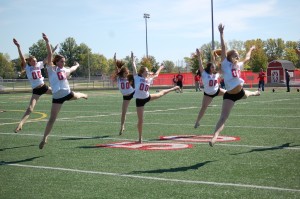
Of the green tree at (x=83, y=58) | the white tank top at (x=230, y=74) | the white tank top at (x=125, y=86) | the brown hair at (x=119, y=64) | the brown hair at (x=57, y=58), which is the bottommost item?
the white tank top at (x=125, y=86)

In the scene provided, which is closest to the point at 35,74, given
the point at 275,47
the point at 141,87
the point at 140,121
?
the point at 141,87

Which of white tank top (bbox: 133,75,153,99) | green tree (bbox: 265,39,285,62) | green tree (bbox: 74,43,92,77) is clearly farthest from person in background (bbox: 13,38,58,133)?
green tree (bbox: 265,39,285,62)

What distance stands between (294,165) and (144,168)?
257 centimetres

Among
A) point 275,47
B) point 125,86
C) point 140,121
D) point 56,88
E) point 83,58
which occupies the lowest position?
point 140,121

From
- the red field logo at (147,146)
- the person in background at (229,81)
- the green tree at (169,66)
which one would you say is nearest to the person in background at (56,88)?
the red field logo at (147,146)

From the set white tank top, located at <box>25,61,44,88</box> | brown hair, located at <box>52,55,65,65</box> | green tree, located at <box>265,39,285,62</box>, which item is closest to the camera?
brown hair, located at <box>52,55,65,65</box>

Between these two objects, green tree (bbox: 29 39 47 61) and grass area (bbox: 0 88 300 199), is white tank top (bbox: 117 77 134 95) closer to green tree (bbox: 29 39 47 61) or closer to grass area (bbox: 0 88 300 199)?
grass area (bbox: 0 88 300 199)

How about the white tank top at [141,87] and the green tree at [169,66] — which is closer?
the white tank top at [141,87]

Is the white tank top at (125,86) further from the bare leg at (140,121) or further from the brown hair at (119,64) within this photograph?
the bare leg at (140,121)

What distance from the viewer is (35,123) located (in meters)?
16.3

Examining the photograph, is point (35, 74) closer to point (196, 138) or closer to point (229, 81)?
point (196, 138)

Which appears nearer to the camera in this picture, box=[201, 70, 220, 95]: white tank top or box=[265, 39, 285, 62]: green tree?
box=[201, 70, 220, 95]: white tank top

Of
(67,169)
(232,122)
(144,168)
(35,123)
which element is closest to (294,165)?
(144,168)

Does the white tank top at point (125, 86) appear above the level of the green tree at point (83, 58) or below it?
below
